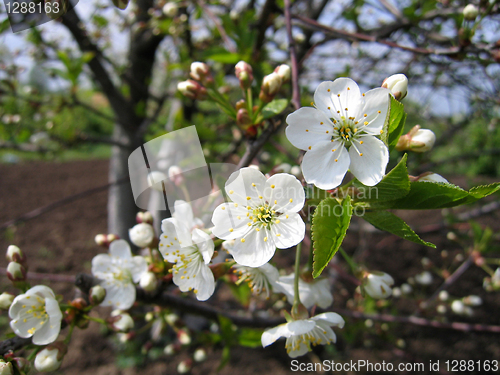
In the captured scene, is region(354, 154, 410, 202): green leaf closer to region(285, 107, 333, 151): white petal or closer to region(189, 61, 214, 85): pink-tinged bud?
region(285, 107, 333, 151): white petal

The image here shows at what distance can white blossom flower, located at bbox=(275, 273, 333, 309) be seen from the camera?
3.57ft

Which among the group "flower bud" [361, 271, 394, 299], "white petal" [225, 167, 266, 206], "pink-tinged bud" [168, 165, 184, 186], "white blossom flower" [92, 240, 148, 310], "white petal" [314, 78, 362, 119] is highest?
"white petal" [314, 78, 362, 119]

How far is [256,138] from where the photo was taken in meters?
1.12

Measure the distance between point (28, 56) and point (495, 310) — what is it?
6.33 m

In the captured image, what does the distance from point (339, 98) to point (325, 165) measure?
235 millimetres

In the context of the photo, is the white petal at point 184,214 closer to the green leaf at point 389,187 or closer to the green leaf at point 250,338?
the green leaf at point 389,187

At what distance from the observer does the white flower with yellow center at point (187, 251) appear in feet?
2.96

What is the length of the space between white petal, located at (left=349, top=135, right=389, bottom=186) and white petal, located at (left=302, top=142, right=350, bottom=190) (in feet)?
0.09

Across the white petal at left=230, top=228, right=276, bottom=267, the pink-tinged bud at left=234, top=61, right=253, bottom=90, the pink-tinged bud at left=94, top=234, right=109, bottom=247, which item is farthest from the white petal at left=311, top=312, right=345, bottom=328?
the pink-tinged bud at left=94, top=234, right=109, bottom=247

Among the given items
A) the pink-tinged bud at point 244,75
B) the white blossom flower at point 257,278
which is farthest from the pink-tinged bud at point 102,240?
the pink-tinged bud at point 244,75

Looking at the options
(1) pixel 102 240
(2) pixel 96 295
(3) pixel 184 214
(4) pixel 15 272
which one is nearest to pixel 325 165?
(3) pixel 184 214

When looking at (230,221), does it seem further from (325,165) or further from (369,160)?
(369,160)

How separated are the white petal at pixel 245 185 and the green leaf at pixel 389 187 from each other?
27 cm

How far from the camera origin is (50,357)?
1021 mm
